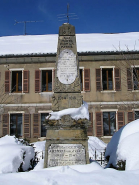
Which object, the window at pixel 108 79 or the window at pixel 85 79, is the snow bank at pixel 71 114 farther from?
the window at pixel 108 79

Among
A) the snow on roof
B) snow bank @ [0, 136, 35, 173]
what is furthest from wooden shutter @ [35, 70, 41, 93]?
snow bank @ [0, 136, 35, 173]

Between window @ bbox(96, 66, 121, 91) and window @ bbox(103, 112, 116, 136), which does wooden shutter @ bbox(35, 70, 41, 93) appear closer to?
window @ bbox(96, 66, 121, 91)

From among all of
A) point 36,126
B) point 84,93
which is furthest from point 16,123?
point 84,93

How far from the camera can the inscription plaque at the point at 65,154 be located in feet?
17.9

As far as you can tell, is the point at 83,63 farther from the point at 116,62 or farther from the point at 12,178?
the point at 12,178

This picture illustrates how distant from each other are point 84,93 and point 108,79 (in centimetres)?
192

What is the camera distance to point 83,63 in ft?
49.6

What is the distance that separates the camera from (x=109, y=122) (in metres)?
14.9

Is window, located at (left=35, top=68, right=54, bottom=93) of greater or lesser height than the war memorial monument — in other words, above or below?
above

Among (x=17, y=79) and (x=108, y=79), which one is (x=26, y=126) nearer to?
(x=17, y=79)

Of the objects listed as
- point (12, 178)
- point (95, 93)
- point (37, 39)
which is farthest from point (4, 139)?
point (37, 39)

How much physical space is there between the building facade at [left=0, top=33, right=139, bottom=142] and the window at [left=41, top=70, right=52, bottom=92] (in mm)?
66

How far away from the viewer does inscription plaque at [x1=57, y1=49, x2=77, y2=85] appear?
5.99m

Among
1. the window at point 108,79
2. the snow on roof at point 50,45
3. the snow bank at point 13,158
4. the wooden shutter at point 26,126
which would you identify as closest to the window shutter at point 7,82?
the snow on roof at point 50,45
